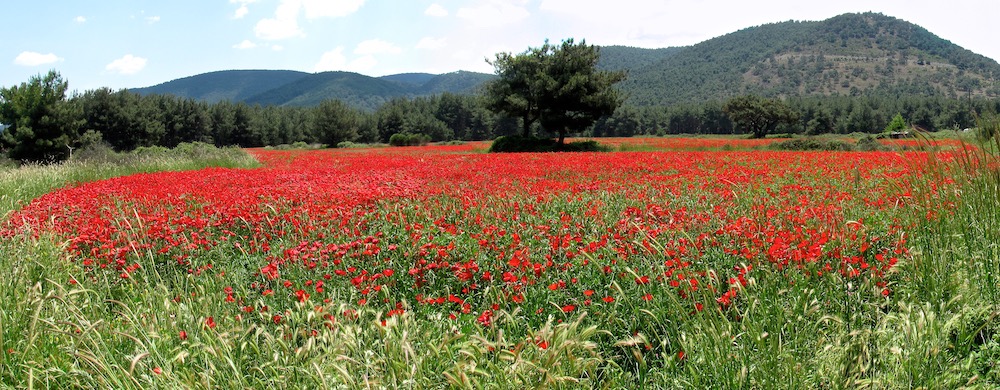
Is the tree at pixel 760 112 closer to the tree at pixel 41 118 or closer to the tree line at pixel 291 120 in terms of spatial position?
the tree line at pixel 291 120

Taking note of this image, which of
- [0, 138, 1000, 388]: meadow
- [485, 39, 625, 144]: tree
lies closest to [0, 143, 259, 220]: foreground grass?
[0, 138, 1000, 388]: meadow

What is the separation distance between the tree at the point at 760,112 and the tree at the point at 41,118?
7238 centimetres

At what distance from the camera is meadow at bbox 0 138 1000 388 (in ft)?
8.80

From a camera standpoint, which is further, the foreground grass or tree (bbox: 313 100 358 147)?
tree (bbox: 313 100 358 147)

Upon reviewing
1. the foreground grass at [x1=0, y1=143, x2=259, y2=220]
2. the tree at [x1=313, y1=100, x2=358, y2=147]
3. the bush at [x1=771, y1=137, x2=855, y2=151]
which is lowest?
the foreground grass at [x1=0, y1=143, x2=259, y2=220]

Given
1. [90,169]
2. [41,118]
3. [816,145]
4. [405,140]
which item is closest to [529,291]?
[90,169]

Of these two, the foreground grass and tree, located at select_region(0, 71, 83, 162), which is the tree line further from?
the foreground grass

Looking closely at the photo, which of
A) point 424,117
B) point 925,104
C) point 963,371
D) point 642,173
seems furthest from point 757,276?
point 925,104

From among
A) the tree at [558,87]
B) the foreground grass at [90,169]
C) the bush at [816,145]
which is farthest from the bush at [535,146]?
the foreground grass at [90,169]

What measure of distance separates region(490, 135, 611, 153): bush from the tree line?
5.84 ft

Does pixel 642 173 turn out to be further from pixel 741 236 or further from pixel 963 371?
pixel 963 371

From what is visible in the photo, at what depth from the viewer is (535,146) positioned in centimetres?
3503

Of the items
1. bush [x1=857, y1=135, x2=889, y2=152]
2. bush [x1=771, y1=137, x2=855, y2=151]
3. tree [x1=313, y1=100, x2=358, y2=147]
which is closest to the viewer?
bush [x1=857, y1=135, x2=889, y2=152]

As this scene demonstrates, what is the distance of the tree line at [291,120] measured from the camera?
36.4 m
